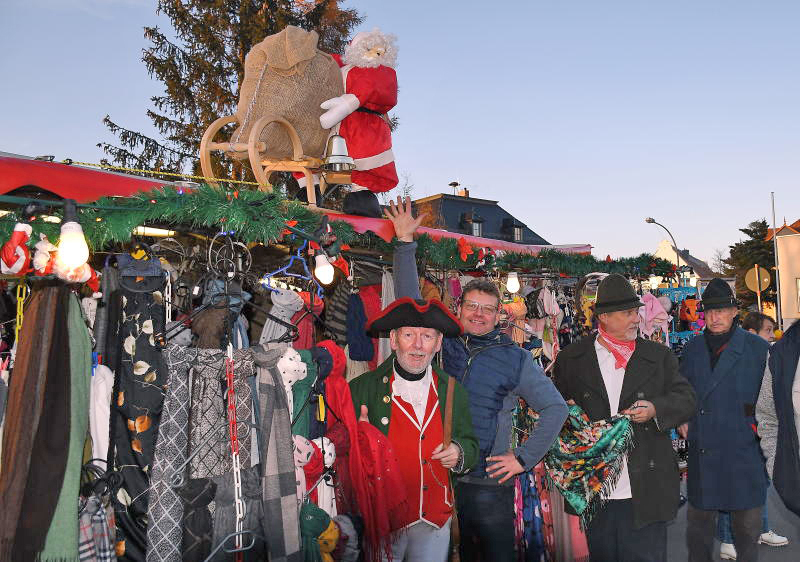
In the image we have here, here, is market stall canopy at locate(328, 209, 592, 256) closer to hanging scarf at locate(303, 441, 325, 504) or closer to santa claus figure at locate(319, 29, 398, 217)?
santa claus figure at locate(319, 29, 398, 217)

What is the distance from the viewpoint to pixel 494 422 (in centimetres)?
376

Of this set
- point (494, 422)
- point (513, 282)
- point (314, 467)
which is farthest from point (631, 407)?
point (513, 282)

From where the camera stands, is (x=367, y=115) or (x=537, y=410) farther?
(x=367, y=115)

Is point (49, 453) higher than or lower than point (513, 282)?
lower

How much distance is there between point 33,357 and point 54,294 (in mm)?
319

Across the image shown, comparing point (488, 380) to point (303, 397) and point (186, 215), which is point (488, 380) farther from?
point (186, 215)

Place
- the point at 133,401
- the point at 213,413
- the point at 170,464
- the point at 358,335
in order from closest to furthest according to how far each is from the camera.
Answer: the point at 170,464, the point at 213,413, the point at 133,401, the point at 358,335

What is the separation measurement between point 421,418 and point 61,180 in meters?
3.10

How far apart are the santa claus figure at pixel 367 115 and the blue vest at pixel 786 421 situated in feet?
11.2

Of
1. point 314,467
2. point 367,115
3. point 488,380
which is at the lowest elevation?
point 314,467

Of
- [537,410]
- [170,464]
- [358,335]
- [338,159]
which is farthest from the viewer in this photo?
[338,159]

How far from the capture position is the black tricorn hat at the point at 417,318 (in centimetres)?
355

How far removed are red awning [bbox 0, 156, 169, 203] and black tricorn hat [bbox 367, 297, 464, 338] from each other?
1.95m

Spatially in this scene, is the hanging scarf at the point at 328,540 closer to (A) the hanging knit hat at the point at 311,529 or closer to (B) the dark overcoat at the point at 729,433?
(A) the hanging knit hat at the point at 311,529
